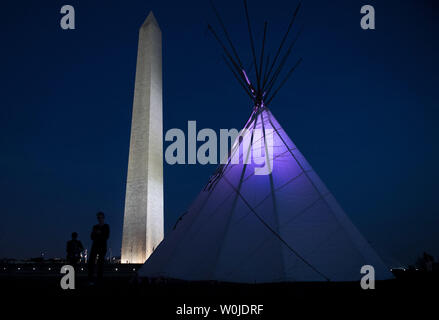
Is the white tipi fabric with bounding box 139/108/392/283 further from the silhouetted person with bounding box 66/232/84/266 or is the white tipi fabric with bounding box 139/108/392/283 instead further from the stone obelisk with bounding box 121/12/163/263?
the stone obelisk with bounding box 121/12/163/263

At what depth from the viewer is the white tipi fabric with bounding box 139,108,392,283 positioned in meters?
6.13

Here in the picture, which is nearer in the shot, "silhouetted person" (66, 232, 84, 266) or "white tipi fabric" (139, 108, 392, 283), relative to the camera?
"white tipi fabric" (139, 108, 392, 283)

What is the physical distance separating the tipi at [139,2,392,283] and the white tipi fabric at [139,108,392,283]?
0.02m

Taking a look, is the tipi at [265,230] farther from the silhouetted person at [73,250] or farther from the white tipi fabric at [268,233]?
the silhouetted person at [73,250]

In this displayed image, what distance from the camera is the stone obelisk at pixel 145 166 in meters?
19.6

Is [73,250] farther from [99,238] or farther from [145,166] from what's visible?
[145,166]

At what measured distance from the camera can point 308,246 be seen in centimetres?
634

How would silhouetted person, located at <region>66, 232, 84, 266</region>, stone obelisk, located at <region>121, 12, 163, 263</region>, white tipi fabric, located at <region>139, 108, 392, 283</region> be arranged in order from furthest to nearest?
stone obelisk, located at <region>121, 12, 163, 263</region> < silhouetted person, located at <region>66, 232, 84, 266</region> < white tipi fabric, located at <region>139, 108, 392, 283</region>

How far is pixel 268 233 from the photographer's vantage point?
655 cm

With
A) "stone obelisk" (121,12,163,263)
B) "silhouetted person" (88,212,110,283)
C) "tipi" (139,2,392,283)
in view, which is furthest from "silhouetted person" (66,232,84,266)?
"stone obelisk" (121,12,163,263)

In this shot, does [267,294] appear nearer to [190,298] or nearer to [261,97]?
[190,298]
